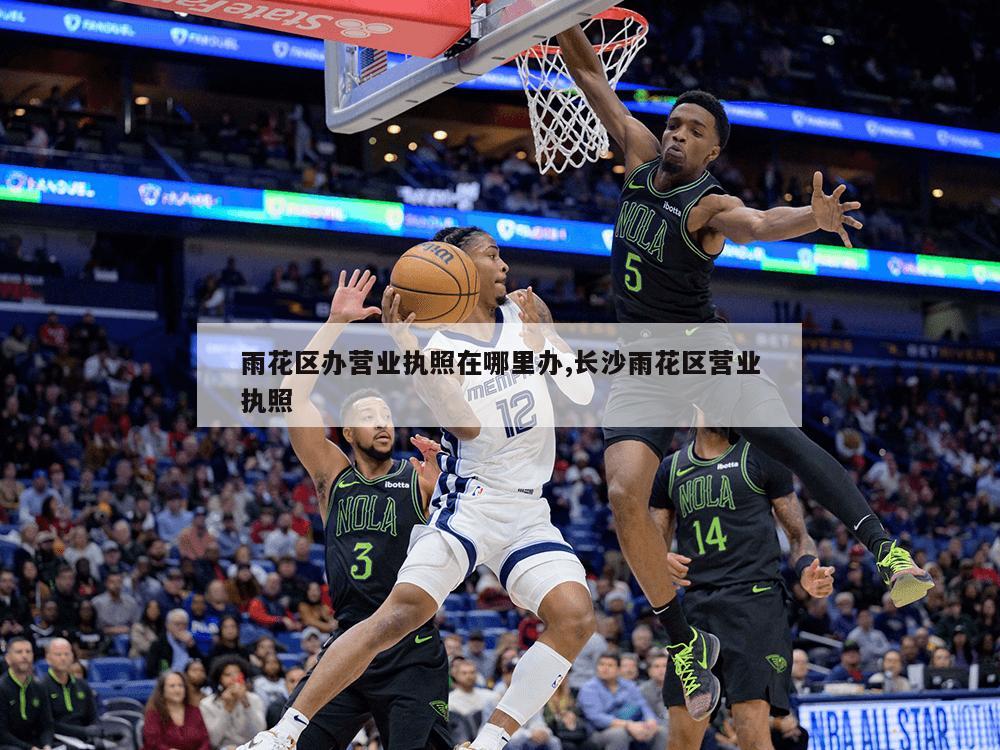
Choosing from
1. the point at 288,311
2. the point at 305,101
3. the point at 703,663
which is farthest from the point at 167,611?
the point at 305,101

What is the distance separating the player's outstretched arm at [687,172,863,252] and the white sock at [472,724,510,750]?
7.69 ft

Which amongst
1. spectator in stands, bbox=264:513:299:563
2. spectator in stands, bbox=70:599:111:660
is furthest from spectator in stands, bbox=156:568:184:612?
spectator in stands, bbox=264:513:299:563

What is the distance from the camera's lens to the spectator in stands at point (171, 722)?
9.92m

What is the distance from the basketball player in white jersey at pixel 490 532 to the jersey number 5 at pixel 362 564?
103 centimetres

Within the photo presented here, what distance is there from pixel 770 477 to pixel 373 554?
2302mm

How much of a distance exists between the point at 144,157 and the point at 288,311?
3.58 metres

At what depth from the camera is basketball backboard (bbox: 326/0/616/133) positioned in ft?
19.4

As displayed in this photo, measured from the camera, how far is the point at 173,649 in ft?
40.5

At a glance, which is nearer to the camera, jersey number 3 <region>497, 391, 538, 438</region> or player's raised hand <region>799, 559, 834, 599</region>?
jersey number 3 <region>497, 391, 538, 438</region>

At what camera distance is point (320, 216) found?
2353 centimetres

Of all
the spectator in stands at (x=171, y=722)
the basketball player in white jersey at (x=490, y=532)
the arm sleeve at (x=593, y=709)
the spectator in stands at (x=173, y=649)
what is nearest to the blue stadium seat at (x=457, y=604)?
the spectator in stands at (x=173, y=649)

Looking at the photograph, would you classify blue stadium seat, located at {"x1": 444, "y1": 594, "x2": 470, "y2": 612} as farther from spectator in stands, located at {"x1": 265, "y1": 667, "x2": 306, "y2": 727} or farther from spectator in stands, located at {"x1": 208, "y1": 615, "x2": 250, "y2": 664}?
spectator in stands, located at {"x1": 265, "y1": 667, "x2": 306, "y2": 727}

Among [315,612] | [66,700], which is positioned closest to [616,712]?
[315,612]

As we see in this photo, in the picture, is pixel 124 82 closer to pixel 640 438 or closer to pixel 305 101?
pixel 305 101
